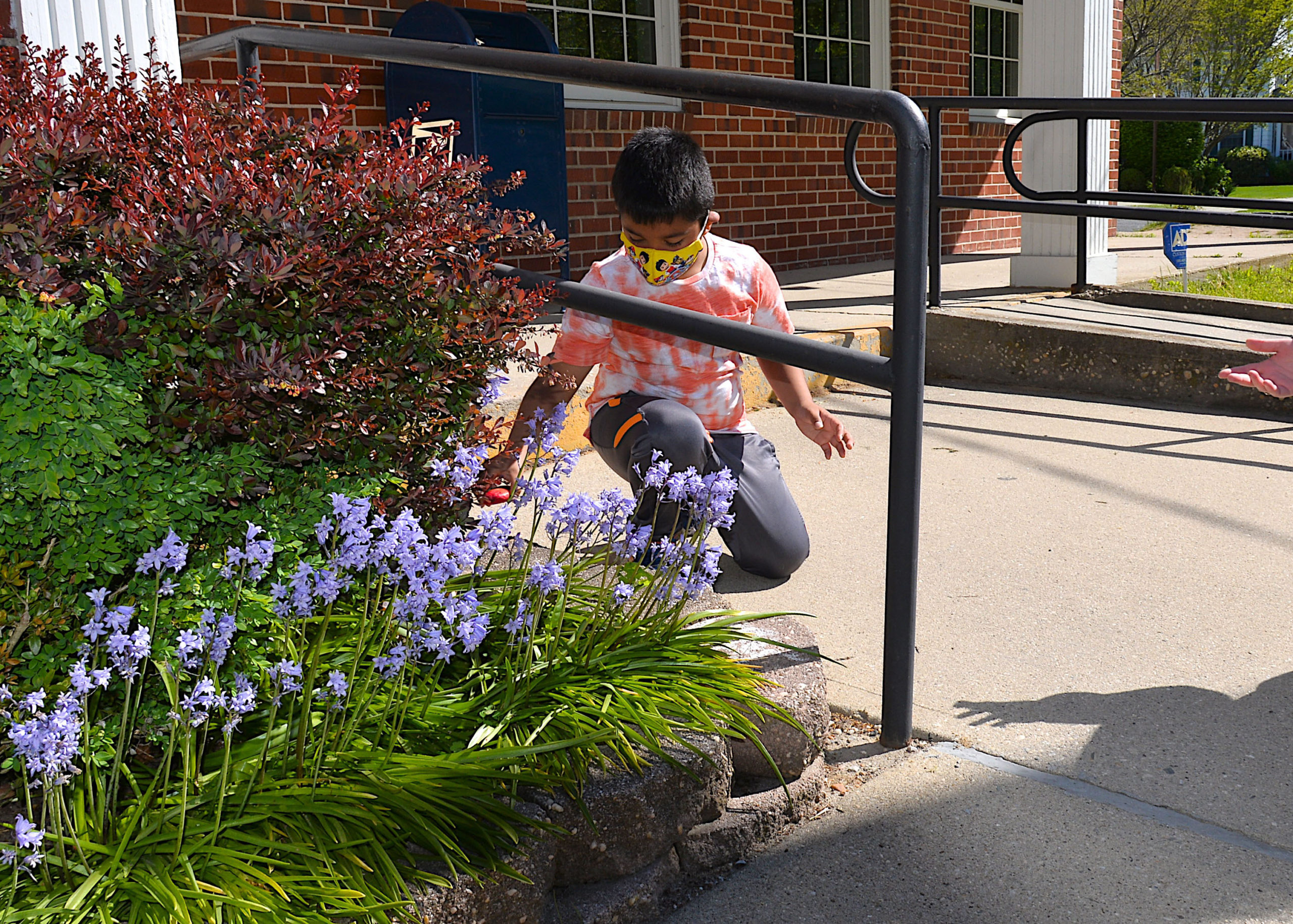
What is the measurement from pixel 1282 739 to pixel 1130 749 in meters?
0.29

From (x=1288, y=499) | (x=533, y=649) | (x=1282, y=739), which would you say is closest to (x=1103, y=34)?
(x=1288, y=499)

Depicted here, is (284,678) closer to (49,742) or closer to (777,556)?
(49,742)

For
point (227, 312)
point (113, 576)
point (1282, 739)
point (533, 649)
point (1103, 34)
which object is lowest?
point (1282, 739)

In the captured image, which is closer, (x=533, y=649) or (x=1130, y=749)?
(x=533, y=649)

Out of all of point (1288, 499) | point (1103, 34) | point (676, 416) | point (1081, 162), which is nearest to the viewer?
point (676, 416)

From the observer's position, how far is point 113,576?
1573mm

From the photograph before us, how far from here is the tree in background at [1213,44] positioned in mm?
28406

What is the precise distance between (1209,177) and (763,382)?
25072 mm

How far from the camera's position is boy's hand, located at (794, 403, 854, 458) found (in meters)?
2.73

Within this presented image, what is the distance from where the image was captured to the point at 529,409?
2.49 meters

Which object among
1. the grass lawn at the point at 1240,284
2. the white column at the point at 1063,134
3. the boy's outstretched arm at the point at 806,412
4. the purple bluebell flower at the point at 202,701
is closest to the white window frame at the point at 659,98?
the white column at the point at 1063,134

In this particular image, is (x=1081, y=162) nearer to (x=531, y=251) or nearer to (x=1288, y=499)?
(x=1288, y=499)

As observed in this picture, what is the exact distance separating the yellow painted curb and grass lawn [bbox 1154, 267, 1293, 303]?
2.48 m

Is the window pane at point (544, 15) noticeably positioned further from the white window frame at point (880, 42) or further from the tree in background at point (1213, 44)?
the tree in background at point (1213, 44)
